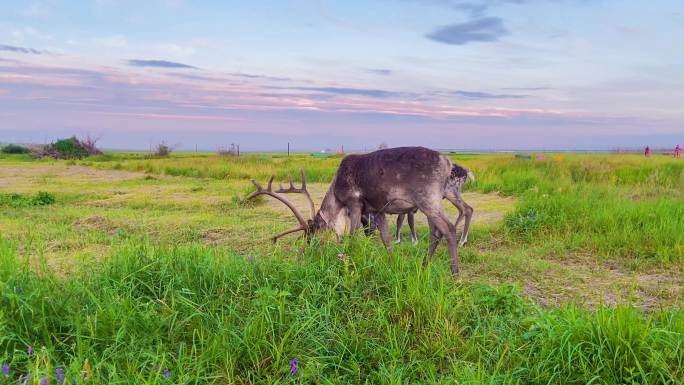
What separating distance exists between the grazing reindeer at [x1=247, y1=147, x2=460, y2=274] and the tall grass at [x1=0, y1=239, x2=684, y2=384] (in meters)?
1.59

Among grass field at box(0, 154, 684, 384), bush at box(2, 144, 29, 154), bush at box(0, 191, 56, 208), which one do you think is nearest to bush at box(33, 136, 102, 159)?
bush at box(2, 144, 29, 154)

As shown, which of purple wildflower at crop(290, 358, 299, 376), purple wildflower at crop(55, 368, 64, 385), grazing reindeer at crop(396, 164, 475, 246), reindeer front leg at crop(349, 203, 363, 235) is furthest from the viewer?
grazing reindeer at crop(396, 164, 475, 246)

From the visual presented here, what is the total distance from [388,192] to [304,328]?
9.65 ft

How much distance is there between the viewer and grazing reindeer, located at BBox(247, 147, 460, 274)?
6426 mm

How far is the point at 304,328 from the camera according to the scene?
13.0 feet

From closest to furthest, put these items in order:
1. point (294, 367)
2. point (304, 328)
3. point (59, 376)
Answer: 1. point (59, 376)
2. point (294, 367)
3. point (304, 328)

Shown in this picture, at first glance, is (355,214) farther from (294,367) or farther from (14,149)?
(14,149)

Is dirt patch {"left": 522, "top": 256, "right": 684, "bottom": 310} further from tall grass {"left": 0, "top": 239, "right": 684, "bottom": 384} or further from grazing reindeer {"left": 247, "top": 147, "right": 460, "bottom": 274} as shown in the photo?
tall grass {"left": 0, "top": 239, "right": 684, "bottom": 384}

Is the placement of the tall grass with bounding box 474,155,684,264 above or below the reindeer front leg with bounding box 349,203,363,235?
below

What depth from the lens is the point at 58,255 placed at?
7.27 m

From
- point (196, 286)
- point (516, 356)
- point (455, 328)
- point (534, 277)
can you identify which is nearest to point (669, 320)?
point (516, 356)

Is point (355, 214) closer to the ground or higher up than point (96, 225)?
higher up

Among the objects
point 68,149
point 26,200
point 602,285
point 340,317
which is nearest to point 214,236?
point 340,317

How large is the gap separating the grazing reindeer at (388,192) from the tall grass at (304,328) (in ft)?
5.23
